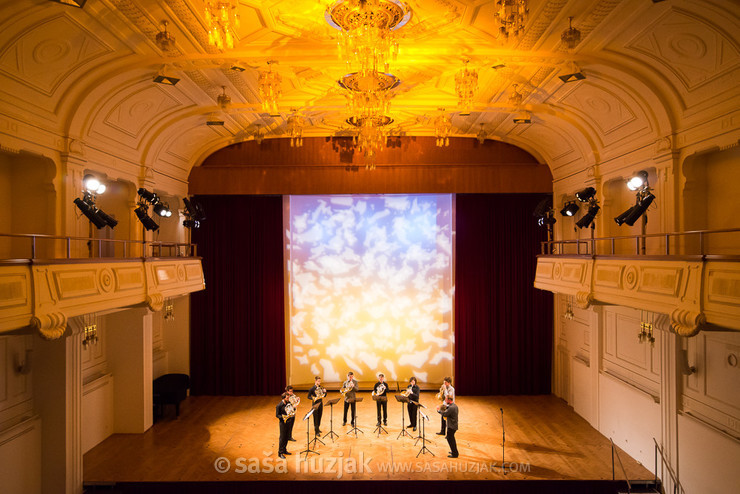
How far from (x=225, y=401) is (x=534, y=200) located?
1020 centimetres

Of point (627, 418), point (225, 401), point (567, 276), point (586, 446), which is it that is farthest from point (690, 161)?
point (225, 401)

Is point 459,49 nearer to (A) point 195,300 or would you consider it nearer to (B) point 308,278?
(B) point 308,278

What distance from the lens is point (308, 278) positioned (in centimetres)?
1284

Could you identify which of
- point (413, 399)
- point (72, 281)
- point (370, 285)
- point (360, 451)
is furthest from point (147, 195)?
point (413, 399)

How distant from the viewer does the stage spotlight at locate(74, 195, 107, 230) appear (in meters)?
7.43

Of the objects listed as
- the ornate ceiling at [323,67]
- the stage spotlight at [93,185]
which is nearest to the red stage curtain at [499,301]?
the ornate ceiling at [323,67]

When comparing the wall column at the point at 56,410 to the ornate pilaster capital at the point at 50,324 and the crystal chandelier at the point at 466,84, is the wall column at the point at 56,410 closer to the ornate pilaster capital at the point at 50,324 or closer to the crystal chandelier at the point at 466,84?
the ornate pilaster capital at the point at 50,324

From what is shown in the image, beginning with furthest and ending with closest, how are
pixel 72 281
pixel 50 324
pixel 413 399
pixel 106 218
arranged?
1. pixel 413 399
2. pixel 106 218
3. pixel 72 281
4. pixel 50 324

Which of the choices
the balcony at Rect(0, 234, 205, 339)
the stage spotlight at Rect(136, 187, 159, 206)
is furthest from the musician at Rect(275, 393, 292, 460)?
the stage spotlight at Rect(136, 187, 159, 206)

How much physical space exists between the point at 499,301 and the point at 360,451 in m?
5.92

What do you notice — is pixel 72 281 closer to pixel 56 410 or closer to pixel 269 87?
pixel 56 410

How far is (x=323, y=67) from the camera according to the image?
7.68 m

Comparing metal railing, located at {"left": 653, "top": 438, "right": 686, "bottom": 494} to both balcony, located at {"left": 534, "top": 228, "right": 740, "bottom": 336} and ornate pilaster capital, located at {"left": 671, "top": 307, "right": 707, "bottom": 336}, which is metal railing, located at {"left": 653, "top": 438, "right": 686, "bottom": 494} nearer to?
balcony, located at {"left": 534, "top": 228, "right": 740, "bottom": 336}

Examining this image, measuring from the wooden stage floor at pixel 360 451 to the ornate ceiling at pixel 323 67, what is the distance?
575 centimetres
